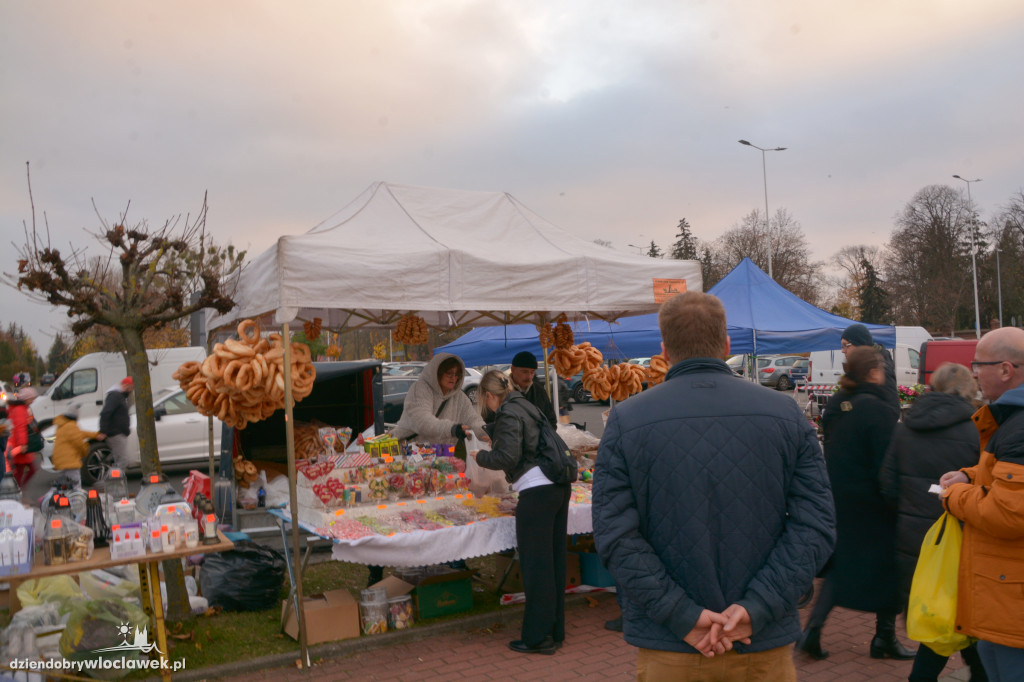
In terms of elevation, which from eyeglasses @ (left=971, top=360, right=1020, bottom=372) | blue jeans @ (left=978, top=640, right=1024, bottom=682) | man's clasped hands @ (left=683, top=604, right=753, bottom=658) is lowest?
blue jeans @ (left=978, top=640, right=1024, bottom=682)

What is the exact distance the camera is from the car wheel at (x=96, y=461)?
802 centimetres

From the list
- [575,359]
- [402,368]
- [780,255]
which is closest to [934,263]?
[780,255]

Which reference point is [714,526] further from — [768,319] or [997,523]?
[768,319]

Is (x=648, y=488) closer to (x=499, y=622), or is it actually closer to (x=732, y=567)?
(x=732, y=567)

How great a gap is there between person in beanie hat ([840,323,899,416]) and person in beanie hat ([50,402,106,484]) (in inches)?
302

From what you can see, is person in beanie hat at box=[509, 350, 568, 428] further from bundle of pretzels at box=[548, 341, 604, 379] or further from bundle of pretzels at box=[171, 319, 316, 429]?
bundle of pretzels at box=[171, 319, 316, 429]

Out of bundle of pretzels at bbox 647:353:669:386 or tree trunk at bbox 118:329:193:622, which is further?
bundle of pretzels at bbox 647:353:669:386

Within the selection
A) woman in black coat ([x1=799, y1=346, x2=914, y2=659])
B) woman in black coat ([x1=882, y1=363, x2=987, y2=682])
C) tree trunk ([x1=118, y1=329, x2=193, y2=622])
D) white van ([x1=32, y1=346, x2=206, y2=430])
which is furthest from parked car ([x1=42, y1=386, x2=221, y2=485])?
woman in black coat ([x1=882, y1=363, x2=987, y2=682])

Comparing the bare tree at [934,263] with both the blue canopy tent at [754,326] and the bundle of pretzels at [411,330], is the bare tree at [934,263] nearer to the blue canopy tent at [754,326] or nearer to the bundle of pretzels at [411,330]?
the blue canopy tent at [754,326]

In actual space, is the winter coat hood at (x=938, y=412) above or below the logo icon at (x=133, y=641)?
above

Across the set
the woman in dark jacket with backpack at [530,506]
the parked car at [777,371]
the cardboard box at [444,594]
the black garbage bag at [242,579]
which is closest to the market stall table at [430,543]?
the woman in dark jacket with backpack at [530,506]

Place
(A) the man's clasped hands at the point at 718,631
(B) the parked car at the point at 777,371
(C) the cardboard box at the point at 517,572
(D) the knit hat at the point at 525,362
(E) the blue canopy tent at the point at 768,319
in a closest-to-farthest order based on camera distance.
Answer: (A) the man's clasped hands at the point at 718,631 → (C) the cardboard box at the point at 517,572 → (D) the knit hat at the point at 525,362 → (E) the blue canopy tent at the point at 768,319 → (B) the parked car at the point at 777,371

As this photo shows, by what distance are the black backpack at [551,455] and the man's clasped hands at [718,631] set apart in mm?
2600

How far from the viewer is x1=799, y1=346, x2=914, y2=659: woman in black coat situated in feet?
13.1
